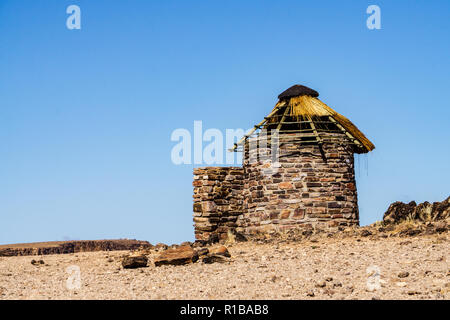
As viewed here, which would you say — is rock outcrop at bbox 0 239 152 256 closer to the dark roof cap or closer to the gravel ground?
the gravel ground

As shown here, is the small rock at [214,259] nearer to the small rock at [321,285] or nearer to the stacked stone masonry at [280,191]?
→ the small rock at [321,285]

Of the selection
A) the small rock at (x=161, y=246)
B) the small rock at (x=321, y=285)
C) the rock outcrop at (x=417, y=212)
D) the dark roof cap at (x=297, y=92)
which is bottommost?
the small rock at (x=161, y=246)

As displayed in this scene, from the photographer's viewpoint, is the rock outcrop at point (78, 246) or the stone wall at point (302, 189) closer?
the stone wall at point (302, 189)

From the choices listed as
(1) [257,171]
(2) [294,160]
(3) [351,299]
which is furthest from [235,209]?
(3) [351,299]

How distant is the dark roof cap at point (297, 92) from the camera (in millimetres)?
21312

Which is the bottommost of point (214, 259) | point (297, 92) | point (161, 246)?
point (161, 246)

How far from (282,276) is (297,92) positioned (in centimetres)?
1146

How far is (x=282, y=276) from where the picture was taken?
36.9ft

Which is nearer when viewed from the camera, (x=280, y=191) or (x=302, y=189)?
(x=302, y=189)

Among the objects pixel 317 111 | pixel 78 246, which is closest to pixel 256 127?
pixel 317 111

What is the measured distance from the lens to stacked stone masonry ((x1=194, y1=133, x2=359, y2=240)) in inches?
757

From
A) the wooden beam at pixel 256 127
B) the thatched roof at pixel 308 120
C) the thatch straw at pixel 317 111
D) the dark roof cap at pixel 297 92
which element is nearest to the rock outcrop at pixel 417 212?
the thatched roof at pixel 308 120

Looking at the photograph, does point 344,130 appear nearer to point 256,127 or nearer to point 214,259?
point 256,127

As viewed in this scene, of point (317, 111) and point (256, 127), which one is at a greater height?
point (317, 111)
